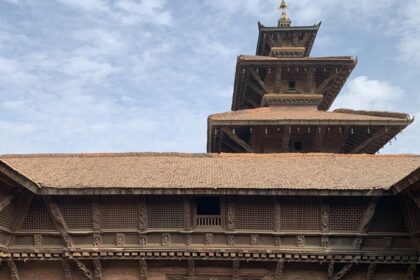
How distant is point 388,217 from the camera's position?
54.1ft

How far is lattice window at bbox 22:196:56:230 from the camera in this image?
16.6 meters

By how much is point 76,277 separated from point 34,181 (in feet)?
10.6

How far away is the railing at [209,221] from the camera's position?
16562mm

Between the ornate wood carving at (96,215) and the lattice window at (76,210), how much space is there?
173 millimetres

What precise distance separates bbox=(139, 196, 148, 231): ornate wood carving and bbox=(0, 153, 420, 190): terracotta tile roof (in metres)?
0.62

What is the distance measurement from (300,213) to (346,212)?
1420mm

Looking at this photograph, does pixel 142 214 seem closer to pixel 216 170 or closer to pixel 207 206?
pixel 207 206

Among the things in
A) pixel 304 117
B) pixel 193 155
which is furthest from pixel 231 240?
pixel 304 117

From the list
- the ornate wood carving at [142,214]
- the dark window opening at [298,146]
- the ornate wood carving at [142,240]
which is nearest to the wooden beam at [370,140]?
the dark window opening at [298,146]

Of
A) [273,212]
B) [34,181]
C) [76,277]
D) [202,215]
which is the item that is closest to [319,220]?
[273,212]

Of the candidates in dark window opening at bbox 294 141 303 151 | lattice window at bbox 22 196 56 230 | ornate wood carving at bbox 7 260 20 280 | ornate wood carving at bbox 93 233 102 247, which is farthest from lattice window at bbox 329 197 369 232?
ornate wood carving at bbox 7 260 20 280

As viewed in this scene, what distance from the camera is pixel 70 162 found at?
1880cm

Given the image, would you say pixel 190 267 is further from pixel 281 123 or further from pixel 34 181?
pixel 281 123

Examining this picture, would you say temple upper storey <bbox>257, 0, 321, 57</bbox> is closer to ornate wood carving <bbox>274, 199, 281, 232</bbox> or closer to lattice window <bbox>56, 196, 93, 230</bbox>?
ornate wood carving <bbox>274, 199, 281, 232</bbox>
